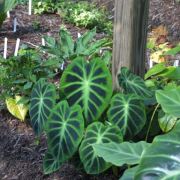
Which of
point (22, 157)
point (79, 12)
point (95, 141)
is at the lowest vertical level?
point (22, 157)

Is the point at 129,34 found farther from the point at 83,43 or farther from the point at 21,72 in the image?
the point at 21,72

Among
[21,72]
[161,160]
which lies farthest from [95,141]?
[161,160]

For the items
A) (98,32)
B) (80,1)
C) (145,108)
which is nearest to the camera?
(145,108)

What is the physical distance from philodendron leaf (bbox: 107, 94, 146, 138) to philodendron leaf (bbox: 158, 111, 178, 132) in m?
0.09

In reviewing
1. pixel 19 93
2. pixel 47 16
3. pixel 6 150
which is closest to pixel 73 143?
pixel 6 150

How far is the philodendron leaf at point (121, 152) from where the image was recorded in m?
2.02

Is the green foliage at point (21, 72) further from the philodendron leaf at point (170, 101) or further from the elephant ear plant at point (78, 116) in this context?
the philodendron leaf at point (170, 101)

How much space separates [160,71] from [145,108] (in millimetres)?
415

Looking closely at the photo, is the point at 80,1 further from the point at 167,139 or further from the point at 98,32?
the point at 167,139

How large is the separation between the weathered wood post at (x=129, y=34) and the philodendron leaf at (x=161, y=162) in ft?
4.09

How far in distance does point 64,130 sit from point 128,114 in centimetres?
35

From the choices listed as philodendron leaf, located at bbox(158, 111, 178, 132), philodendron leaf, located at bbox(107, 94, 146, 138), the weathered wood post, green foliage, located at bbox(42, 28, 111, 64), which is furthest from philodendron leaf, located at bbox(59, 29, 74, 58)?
philodendron leaf, located at bbox(158, 111, 178, 132)

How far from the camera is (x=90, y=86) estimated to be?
2602mm

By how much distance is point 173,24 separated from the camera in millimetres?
5480
